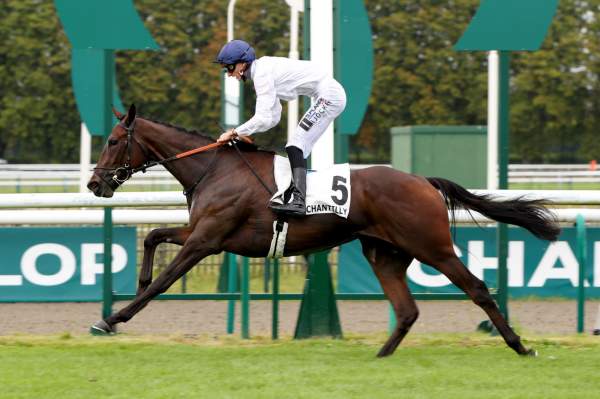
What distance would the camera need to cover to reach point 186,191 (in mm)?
6957

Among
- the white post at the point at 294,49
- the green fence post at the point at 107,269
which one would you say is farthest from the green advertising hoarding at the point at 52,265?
the white post at the point at 294,49

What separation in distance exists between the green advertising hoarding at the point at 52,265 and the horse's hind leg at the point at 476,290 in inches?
123

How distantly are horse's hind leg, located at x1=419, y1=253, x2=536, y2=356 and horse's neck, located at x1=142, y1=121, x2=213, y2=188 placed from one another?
1.56 metres

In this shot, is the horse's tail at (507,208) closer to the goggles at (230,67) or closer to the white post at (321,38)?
the white post at (321,38)

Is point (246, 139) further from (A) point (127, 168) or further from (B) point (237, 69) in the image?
(A) point (127, 168)

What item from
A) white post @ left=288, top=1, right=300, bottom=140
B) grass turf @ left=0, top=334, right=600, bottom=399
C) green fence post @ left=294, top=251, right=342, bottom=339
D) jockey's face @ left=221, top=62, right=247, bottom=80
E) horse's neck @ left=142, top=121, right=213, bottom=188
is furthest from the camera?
white post @ left=288, top=1, right=300, bottom=140

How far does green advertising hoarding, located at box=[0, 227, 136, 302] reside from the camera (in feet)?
28.6

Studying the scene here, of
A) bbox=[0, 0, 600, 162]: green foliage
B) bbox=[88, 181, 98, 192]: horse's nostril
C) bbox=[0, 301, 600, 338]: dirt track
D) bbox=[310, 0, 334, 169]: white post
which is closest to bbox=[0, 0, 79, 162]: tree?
bbox=[0, 0, 600, 162]: green foliage

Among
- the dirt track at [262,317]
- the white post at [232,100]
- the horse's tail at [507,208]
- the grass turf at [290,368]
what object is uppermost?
the white post at [232,100]

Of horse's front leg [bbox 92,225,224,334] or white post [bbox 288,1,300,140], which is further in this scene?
white post [bbox 288,1,300,140]

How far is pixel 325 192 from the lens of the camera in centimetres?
673

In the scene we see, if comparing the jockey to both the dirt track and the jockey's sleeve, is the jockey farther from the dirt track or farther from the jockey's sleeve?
the dirt track

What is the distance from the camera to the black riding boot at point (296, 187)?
6676mm

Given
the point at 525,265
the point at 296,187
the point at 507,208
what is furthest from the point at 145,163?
the point at 525,265
